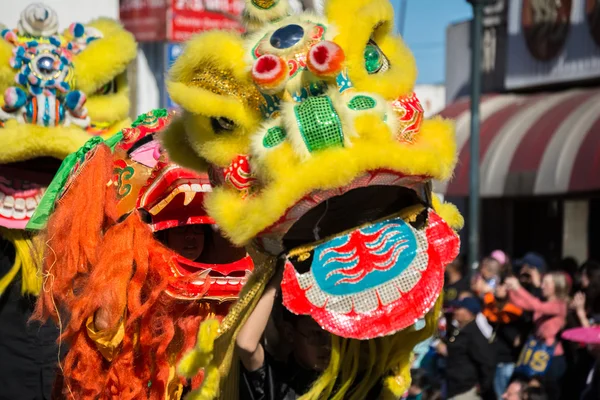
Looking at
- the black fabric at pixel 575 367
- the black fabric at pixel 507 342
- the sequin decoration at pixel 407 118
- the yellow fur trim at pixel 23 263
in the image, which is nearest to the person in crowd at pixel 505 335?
the black fabric at pixel 507 342

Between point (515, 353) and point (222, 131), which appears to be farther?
point (515, 353)

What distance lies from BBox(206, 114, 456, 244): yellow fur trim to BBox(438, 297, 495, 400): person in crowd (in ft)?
16.2

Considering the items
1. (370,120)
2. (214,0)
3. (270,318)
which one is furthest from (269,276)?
(214,0)

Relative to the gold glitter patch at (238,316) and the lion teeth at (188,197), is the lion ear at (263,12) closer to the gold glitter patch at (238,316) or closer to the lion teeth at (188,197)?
the gold glitter patch at (238,316)

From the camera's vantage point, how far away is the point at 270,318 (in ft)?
8.99

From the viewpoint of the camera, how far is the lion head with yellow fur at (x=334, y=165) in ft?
7.52

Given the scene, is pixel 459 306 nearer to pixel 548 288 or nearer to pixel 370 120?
pixel 548 288

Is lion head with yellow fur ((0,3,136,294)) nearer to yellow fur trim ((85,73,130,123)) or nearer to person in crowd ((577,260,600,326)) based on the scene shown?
→ yellow fur trim ((85,73,130,123))

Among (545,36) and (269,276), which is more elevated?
(269,276)

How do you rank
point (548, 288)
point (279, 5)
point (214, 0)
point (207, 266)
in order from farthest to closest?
point (214, 0), point (548, 288), point (207, 266), point (279, 5)

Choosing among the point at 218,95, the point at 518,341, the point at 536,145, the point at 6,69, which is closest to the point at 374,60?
the point at 218,95

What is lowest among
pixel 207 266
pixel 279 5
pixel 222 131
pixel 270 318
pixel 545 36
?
pixel 545 36

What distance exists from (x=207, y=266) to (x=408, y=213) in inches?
44.0

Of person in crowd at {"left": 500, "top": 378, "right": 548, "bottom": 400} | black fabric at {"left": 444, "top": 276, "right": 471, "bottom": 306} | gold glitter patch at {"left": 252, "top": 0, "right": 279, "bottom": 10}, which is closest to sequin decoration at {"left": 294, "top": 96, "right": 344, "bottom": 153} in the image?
gold glitter patch at {"left": 252, "top": 0, "right": 279, "bottom": 10}
